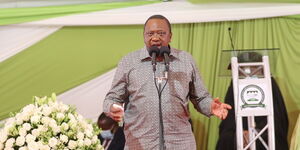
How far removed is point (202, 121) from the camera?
4500 mm

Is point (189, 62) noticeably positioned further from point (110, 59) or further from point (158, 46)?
point (110, 59)

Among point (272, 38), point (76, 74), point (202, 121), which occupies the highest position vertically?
point (272, 38)

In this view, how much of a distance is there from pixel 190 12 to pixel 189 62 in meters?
1.82

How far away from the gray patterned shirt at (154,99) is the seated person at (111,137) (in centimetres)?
167

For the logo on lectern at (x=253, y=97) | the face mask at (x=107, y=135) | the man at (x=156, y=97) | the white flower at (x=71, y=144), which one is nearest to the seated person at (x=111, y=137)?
the face mask at (x=107, y=135)

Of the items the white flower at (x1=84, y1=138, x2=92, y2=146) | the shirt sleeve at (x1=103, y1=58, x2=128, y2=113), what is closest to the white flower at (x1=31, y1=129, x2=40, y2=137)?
the white flower at (x1=84, y1=138, x2=92, y2=146)

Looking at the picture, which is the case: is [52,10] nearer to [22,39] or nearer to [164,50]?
[22,39]

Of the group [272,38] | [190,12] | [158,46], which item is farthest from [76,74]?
[158,46]

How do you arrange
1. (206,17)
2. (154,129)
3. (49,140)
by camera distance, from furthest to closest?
(206,17) < (154,129) < (49,140)

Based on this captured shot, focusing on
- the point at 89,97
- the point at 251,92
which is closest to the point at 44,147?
the point at 251,92

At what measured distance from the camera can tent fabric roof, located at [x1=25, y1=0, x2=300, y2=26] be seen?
14.4 feet

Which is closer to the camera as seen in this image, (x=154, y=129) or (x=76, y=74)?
(x=154, y=129)

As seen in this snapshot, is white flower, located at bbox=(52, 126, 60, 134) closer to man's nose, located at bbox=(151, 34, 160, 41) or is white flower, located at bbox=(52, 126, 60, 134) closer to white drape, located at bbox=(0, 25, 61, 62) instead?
man's nose, located at bbox=(151, 34, 160, 41)

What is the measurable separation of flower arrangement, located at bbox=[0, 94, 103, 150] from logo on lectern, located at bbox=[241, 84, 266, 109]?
5.06 ft
